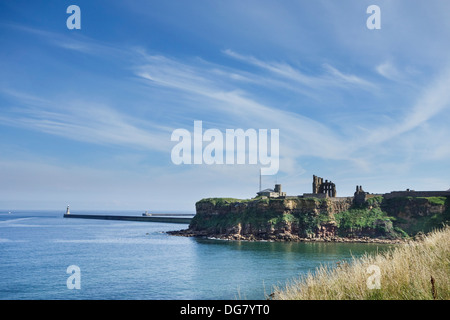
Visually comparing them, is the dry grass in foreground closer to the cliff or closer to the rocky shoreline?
the rocky shoreline

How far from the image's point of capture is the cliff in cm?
8775

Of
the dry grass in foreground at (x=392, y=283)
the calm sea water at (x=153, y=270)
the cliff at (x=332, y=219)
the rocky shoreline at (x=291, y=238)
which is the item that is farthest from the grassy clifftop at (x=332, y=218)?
the dry grass in foreground at (x=392, y=283)

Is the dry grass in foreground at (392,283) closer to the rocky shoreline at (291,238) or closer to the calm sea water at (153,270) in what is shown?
the calm sea water at (153,270)

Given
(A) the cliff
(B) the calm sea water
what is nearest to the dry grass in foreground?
(B) the calm sea water

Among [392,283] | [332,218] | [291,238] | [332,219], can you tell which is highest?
[392,283]

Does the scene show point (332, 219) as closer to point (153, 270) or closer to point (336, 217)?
point (336, 217)

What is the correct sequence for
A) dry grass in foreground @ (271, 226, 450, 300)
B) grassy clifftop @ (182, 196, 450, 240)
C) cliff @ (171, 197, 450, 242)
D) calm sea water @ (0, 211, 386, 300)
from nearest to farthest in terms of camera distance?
dry grass in foreground @ (271, 226, 450, 300)
calm sea water @ (0, 211, 386, 300)
cliff @ (171, 197, 450, 242)
grassy clifftop @ (182, 196, 450, 240)

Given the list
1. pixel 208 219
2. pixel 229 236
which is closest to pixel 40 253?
pixel 229 236

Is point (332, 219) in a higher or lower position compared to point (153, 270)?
higher

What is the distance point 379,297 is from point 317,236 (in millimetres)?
84278

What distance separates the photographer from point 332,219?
307 ft

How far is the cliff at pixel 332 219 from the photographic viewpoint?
8775 cm

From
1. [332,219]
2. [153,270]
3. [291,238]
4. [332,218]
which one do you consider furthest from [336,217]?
[153,270]

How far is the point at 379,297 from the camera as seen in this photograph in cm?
1107
